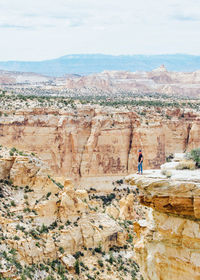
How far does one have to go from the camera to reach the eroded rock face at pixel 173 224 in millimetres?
13641

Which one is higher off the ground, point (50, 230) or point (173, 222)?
point (173, 222)

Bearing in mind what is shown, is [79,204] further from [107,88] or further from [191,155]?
[107,88]

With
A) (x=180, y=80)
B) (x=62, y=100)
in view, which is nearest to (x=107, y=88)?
(x=180, y=80)

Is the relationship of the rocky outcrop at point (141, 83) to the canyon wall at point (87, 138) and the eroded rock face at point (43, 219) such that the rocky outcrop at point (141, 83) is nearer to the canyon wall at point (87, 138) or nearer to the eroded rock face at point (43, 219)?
the canyon wall at point (87, 138)

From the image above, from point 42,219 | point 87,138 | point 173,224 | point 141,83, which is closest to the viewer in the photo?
point 173,224

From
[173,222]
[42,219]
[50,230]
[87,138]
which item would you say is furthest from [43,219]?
[87,138]

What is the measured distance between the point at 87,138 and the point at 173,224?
4264 centimetres

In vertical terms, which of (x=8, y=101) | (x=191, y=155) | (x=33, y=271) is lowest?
(x=33, y=271)

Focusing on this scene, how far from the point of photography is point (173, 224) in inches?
561

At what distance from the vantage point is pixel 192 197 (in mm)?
13539

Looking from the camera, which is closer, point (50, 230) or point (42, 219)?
point (50, 230)

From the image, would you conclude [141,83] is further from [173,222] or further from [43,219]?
[173,222]

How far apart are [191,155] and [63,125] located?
128ft

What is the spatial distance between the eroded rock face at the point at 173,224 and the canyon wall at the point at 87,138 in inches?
1486
